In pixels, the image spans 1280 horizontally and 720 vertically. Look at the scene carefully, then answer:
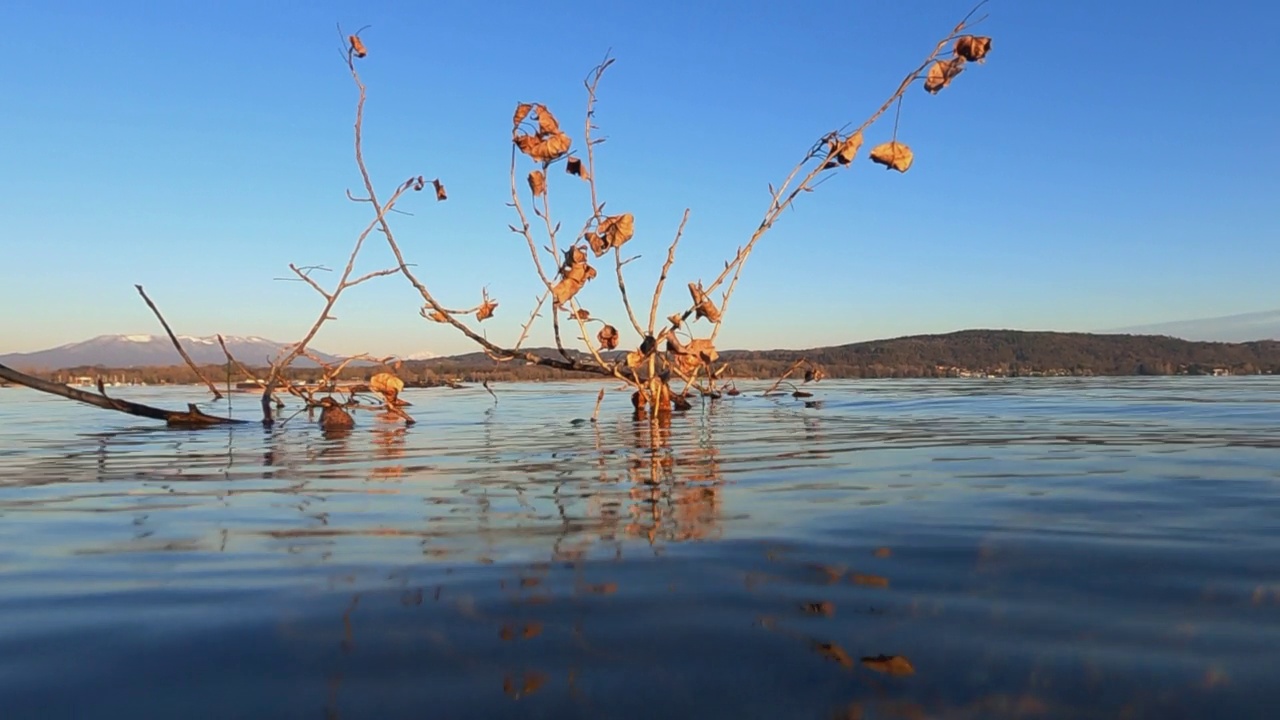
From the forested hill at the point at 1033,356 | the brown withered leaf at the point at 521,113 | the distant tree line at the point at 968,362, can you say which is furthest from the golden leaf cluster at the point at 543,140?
the forested hill at the point at 1033,356

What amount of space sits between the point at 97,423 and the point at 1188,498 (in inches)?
500

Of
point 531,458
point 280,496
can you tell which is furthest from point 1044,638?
point 531,458

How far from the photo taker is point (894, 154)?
823cm

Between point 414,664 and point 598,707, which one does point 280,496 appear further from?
point 598,707

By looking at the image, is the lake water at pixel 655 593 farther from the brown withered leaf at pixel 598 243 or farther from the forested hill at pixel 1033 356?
the forested hill at pixel 1033 356

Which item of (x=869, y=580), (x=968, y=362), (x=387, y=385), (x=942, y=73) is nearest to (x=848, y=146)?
(x=942, y=73)

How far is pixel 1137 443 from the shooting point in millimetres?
6668

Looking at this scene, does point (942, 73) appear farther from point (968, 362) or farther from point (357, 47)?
point (968, 362)

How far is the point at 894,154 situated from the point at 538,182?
12.1ft

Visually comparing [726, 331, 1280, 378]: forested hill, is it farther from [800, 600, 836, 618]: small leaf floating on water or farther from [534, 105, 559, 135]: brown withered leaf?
[800, 600, 836, 618]: small leaf floating on water

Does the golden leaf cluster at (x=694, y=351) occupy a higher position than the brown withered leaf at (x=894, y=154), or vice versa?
the brown withered leaf at (x=894, y=154)

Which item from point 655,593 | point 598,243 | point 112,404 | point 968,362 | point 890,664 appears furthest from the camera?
point 968,362

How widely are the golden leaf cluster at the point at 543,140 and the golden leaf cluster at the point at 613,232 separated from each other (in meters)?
0.89

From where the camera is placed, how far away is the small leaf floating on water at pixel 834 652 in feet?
5.72
